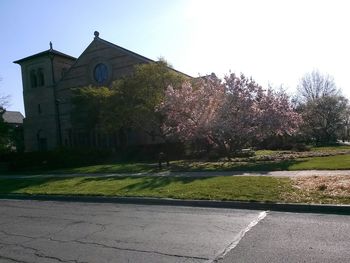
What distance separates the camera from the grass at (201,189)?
10227 millimetres

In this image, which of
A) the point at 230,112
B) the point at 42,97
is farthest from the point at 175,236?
the point at 42,97

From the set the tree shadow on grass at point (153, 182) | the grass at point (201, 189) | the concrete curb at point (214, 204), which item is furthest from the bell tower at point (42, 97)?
the concrete curb at point (214, 204)

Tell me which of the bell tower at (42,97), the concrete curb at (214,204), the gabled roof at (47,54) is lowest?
the concrete curb at (214,204)

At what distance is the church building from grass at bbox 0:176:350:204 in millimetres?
25086

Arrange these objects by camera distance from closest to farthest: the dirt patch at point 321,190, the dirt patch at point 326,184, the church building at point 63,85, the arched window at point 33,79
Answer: the dirt patch at point 321,190 < the dirt patch at point 326,184 < the church building at point 63,85 < the arched window at point 33,79

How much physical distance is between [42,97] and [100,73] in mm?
9130

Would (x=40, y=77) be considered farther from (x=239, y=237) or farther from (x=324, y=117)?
(x=239, y=237)

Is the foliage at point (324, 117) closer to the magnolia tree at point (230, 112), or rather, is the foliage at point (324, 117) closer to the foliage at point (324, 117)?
the foliage at point (324, 117)

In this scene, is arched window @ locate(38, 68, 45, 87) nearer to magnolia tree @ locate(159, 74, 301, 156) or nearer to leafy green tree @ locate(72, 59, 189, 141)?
leafy green tree @ locate(72, 59, 189, 141)

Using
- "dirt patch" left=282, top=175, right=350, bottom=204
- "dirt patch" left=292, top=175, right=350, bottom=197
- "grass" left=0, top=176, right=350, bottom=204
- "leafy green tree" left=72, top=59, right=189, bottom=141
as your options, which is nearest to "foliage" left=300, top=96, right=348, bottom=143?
"leafy green tree" left=72, top=59, right=189, bottom=141

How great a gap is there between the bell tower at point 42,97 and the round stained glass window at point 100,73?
622 centimetres

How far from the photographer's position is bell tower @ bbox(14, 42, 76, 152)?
48.5 m

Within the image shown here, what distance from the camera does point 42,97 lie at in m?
49.6

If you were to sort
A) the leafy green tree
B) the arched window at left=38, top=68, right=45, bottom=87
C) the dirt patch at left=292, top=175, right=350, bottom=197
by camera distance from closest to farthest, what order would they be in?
the dirt patch at left=292, top=175, right=350, bottom=197
the leafy green tree
the arched window at left=38, top=68, right=45, bottom=87
